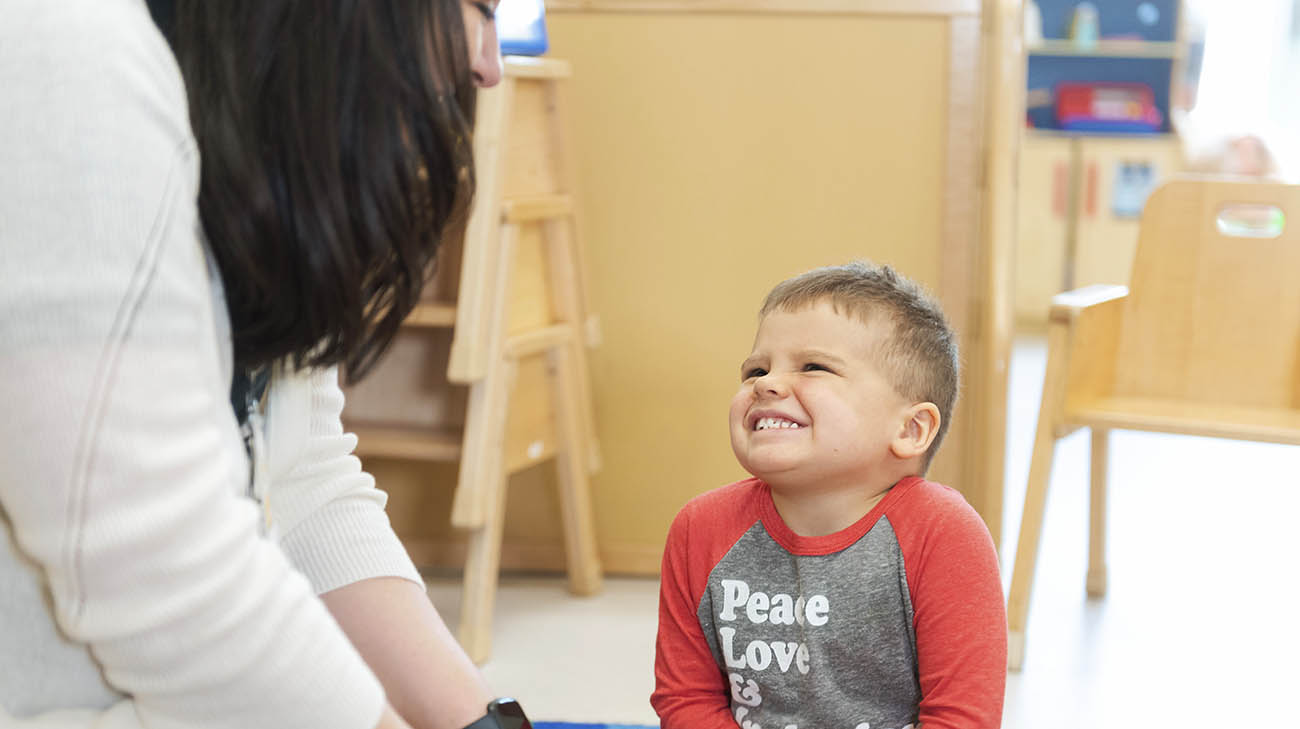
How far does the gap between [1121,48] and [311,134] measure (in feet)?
18.4

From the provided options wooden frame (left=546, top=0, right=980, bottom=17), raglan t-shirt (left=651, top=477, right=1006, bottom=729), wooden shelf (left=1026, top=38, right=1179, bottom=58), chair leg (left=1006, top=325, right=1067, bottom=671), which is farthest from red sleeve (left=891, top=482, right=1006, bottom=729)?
wooden shelf (left=1026, top=38, right=1179, bottom=58)

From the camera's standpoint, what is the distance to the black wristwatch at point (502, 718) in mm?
881

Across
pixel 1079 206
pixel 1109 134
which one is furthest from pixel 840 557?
pixel 1109 134

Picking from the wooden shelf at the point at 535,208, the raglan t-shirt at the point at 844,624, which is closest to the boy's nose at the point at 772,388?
the raglan t-shirt at the point at 844,624

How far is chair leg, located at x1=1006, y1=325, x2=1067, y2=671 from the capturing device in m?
1.88

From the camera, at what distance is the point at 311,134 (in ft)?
2.16

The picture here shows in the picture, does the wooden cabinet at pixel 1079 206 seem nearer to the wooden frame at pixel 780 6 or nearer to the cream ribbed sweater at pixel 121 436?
the wooden frame at pixel 780 6

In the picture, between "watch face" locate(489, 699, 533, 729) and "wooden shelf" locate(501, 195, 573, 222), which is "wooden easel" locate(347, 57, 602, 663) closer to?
"wooden shelf" locate(501, 195, 573, 222)

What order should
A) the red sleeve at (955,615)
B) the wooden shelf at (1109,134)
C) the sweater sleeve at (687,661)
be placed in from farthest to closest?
1. the wooden shelf at (1109,134)
2. the sweater sleeve at (687,661)
3. the red sleeve at (955,615)

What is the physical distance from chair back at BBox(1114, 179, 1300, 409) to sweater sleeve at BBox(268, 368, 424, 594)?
1.50 m

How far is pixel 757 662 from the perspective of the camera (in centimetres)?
106

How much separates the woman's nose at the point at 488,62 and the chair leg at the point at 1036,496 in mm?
1269

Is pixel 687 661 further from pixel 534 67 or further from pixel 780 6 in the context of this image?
pixel 780 6

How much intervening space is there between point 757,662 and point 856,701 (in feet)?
0.28
